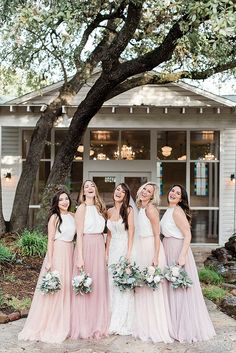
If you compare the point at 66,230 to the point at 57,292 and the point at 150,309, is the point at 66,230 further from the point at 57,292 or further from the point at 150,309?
the point at 150,309

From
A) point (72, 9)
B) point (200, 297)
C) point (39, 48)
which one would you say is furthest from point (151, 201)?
point (39, 48)

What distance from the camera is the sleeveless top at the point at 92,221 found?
6207 mm

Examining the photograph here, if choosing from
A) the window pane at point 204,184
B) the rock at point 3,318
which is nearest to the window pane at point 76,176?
the window pane at point 204,184

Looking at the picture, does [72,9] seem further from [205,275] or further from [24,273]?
[205,275]

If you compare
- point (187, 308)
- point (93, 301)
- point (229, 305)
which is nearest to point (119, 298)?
point (93, 301)

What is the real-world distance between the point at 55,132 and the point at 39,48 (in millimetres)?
4781

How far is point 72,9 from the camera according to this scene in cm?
793

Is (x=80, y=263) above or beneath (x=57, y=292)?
above

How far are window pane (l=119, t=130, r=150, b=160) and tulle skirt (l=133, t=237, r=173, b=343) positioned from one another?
962 centimetres

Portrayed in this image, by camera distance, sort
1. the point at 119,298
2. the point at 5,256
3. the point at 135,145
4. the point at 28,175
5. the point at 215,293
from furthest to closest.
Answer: the point at 135,145 → the point at 28,175 → the point at 5,256 → the point at 215,293 → the point at 119,298

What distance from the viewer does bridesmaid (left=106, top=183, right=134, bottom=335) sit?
6.25 m

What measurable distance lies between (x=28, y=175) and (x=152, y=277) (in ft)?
21.2

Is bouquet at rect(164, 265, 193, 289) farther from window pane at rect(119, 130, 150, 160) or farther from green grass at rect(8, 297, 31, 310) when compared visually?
window pane at rect(119, 130, 150, 160)

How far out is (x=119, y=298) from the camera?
6328mm
